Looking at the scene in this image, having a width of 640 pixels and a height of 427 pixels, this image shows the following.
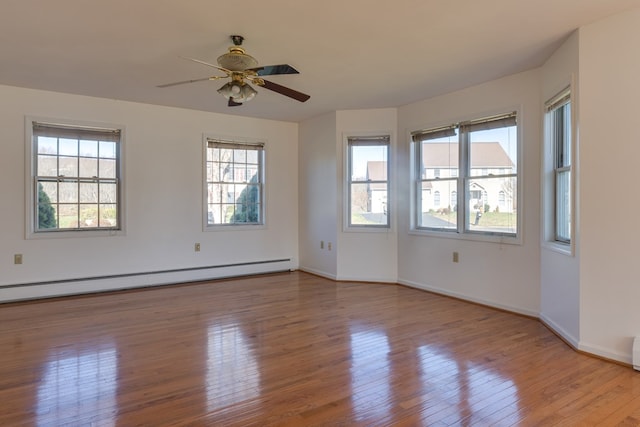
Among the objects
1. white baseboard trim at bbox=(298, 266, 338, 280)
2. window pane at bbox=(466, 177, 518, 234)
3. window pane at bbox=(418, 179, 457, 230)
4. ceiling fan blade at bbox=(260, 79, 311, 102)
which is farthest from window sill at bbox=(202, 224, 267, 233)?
window pane at bbox=(466, 177, 518, 234)

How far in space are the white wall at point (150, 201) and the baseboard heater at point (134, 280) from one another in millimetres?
15

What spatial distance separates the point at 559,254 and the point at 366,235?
2704 millimetres

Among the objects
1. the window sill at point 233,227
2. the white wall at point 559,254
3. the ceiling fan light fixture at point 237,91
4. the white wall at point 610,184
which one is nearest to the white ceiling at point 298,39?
the white wall at point 559,254

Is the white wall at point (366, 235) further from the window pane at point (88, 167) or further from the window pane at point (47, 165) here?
the window pane at point (47, 165)

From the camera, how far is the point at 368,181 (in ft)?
18.6

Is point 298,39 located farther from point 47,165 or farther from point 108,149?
point 47,165

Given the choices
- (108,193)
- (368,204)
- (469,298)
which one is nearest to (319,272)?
(368,204)

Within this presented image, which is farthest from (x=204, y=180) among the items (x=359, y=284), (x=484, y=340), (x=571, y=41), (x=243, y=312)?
(x=571, y=41)

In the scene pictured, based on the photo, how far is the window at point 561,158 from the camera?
3.36 meters

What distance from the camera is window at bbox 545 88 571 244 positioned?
336 centimetres

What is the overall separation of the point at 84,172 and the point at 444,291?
4988 mm

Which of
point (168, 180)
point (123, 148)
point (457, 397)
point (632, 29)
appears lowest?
point (457, 397)

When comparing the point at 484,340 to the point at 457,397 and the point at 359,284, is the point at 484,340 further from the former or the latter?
the point at 359,284

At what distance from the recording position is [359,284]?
5.48 meters
